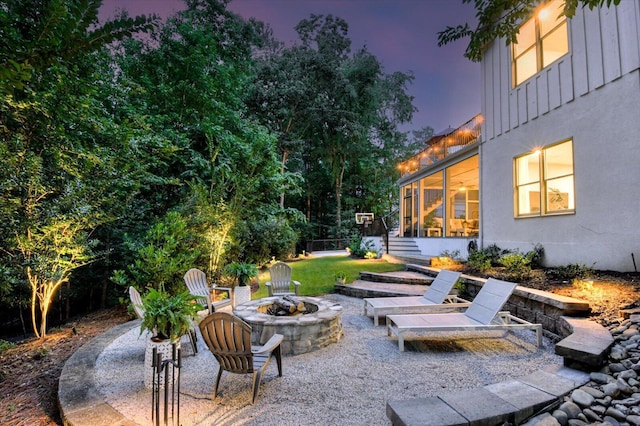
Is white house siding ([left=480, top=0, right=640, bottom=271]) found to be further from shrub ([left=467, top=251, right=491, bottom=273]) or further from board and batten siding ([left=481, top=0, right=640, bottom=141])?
shrub ([left=467, top=251, right=491, bottom=273])

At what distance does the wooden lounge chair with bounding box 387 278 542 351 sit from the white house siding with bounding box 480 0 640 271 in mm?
2551

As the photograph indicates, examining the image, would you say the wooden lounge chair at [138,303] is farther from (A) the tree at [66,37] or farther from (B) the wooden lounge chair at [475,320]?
(A) the tree at [66,37]

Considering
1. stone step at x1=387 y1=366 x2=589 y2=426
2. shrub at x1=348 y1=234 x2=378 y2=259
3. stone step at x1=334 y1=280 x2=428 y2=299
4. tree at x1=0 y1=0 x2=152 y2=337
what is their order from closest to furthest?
stone step at x1=387 y1=366 x2=589 y2=426, tree at x1=0 y1=0 x2=152 y2=337, stone step at x1=334 y1=280 x2=428 y2=299, shrub at x1=348 y1=234 x2=378 y2=259

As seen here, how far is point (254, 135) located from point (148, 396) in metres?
10.6

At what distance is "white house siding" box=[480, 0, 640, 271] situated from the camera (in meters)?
5.38

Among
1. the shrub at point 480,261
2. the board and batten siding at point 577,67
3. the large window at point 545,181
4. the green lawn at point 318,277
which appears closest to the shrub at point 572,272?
the large window at point 545,181

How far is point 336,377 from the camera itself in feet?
11.5

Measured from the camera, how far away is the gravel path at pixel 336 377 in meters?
2.78

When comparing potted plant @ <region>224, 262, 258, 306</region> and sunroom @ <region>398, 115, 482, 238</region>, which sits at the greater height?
sunroom @ <region>398, 115, 482, 238</region>

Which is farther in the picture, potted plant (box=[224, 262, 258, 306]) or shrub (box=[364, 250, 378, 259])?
shrub (box=[364, 250, 378, 259])

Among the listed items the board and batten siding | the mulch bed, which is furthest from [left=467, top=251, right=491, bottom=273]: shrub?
the mulch bed

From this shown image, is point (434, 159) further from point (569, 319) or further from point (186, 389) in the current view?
point (186, 389)

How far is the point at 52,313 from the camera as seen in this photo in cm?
798

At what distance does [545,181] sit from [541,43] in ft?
10.8
